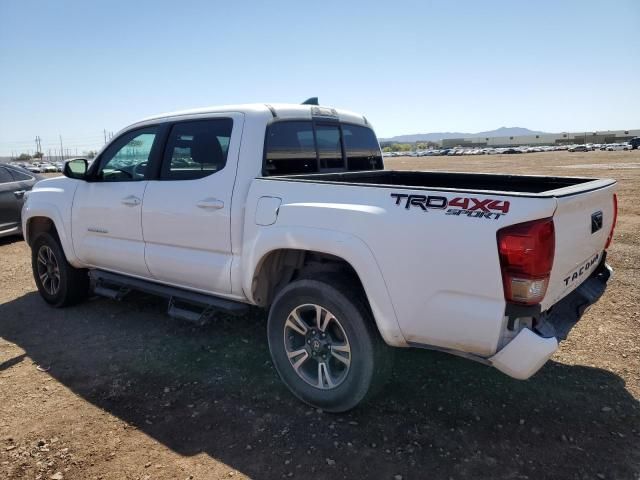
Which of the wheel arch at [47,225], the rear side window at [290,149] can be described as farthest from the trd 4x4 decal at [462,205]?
the wheel arch at [47,225]

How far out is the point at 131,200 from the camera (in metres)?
4.19

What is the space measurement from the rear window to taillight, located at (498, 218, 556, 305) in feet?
6.25

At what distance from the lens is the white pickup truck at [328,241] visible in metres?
2.40

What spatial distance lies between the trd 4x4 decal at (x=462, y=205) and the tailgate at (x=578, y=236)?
295mm

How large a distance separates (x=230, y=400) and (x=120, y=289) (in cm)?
194

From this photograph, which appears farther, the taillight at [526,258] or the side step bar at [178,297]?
the side step bar at [178,297]

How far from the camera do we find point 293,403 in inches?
130

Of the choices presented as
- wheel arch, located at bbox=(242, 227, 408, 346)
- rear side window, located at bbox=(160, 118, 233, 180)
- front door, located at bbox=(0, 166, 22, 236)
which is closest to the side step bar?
wheel arch, located at bbox=(242, 227, 408, 346)

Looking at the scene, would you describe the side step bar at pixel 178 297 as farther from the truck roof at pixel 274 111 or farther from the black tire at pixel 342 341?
the truck roof at pixel 274 111

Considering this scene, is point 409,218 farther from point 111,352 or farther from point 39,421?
point 111,352

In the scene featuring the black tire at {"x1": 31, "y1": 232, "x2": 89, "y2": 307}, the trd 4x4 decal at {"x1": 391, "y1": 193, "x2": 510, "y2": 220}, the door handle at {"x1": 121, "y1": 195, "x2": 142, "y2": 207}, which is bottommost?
the black tire at {"x1": 31, "y1": 232, "x2": 89, "y2": 307}

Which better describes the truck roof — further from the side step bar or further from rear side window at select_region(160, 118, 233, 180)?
the side step bar

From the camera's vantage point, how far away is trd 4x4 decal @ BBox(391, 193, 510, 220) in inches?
91.6

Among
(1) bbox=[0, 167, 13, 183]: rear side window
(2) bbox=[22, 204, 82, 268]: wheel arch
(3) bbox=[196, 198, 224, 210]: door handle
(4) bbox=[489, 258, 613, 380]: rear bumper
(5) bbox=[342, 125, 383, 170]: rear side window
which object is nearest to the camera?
(4) bbox=[489, 258, 613, 380]: rear bumper
